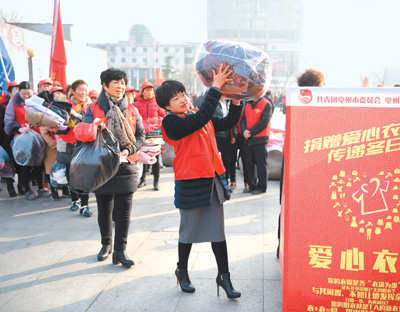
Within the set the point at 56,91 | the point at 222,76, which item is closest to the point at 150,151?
the point at 56,91

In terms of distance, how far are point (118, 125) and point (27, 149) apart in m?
3.10

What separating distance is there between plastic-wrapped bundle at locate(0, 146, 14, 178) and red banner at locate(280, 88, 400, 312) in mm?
5152

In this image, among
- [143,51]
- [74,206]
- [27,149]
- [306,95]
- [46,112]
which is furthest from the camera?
[143,51]

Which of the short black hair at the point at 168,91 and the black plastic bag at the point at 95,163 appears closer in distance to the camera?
the short black hair at the point at 168,91

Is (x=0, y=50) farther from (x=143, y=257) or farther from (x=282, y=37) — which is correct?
(x=282, y=37)

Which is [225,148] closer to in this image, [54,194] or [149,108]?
[149,108]

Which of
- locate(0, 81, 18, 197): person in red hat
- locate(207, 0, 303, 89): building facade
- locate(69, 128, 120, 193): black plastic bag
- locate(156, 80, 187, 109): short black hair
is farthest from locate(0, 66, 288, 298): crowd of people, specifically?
locate(207, 0, 303, 89): building facade

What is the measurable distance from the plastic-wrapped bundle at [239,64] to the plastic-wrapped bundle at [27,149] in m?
4.23

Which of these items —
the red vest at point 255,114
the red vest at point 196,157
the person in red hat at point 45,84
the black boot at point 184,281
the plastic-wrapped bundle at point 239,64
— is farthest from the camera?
the person in red hat at point 45,84

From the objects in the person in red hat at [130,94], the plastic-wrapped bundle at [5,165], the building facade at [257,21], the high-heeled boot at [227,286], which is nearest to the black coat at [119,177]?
the high-heeled boot at [227,286]

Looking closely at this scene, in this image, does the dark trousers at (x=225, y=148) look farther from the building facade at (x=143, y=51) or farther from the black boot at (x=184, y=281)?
the building facade at (x=143, y=51)

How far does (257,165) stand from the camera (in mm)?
6262

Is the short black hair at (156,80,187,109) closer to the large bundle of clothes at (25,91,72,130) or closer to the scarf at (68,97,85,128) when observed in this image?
the large bundle of clothes at (25,91,72,130)

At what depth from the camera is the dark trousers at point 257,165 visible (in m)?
6.21
